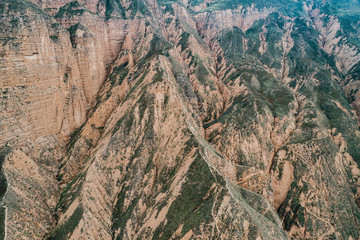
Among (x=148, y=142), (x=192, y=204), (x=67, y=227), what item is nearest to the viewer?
(x=192, y=204)

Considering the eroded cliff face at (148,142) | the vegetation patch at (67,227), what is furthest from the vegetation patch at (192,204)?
the vegetation patch at (67,227)

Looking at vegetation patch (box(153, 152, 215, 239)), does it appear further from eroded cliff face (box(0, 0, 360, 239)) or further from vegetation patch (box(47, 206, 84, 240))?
vegetation patch (box(47, 206, 84, 240))

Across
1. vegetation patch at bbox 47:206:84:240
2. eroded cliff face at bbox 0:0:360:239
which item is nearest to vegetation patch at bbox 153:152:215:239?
eroded cliff face at bbox 0:0:360:239

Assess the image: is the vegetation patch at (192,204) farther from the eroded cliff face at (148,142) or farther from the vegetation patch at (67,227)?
the vegetation patch at (67,227)

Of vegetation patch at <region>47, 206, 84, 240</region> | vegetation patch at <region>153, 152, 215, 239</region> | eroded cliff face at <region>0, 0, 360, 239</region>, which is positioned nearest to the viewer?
vegetation patch at <region>153, 152, 215, 239</region>

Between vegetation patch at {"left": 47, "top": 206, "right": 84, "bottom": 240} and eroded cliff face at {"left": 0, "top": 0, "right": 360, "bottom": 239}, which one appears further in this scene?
eroded cliff face at {"left": 0, "top": 0, "right": 360, "bottom": 239}

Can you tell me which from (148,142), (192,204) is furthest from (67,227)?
(192,204)

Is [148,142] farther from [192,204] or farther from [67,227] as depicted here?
[67,227]

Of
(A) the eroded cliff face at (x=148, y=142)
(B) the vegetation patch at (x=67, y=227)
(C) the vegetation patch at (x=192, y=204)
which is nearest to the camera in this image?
(C) the vegetation patch at (x=192, y=204)
